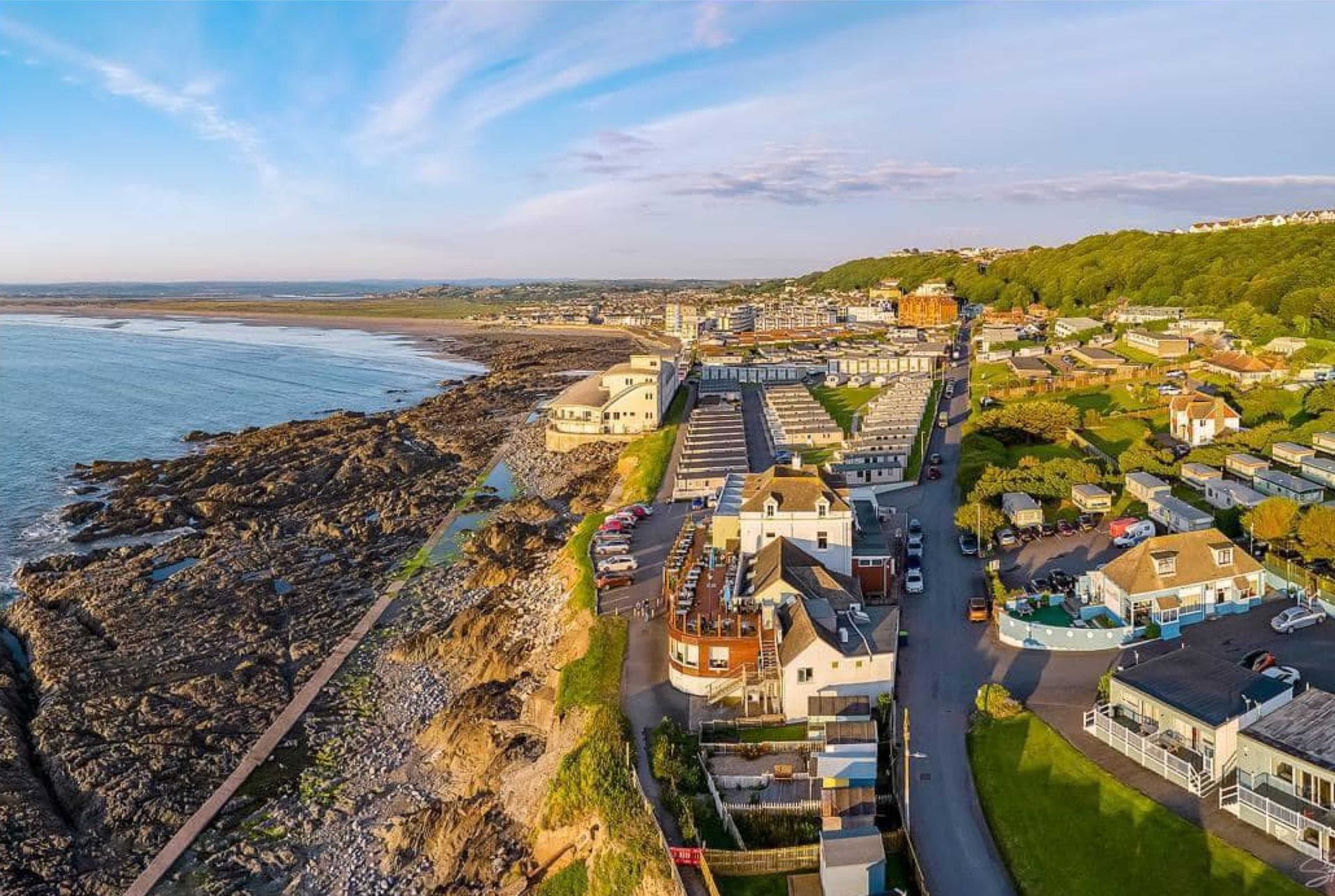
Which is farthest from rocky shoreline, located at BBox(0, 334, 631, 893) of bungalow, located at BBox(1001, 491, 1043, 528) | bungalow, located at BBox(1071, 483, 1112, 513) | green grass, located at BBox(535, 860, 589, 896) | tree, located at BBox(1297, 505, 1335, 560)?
tree, located at BBox(1297, 505, 1335, 560)

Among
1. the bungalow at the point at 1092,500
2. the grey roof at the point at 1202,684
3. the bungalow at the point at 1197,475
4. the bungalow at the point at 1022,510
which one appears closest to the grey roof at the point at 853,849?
the grey roof at the point at 1202,684

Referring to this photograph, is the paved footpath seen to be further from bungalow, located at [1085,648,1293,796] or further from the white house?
bungalow, located at [1085,648,1293,796]

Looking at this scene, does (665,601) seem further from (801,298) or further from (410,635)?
(801,298)

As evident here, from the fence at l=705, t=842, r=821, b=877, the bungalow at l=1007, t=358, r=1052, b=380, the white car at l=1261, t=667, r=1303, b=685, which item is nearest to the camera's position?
the fence at l=705, t=842, r=821, b=877

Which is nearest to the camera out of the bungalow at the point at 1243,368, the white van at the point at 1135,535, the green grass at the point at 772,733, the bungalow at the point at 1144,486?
the green grass at the point at 772,733

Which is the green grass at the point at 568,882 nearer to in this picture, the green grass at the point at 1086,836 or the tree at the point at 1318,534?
the green grass at the point at 1086,836

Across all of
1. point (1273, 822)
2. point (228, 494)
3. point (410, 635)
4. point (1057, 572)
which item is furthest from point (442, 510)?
point (1273, 822)

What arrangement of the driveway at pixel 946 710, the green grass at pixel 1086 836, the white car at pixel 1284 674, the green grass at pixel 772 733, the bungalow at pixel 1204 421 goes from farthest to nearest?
the bungalow at pixel 1204 421
the green grass at pixel 772 733
the white car at pixel 1284 674
the driveway at pixel 946 710
the green grass at pixel 1086 836
